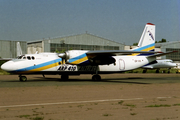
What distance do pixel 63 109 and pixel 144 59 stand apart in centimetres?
Result: 2171

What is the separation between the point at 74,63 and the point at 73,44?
42679 millimetres

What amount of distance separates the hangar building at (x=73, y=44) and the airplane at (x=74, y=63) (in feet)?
118

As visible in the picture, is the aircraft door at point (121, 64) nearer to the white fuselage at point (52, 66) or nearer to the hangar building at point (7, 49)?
the white fuselage at point (52, 66)

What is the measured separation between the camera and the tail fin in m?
30.3

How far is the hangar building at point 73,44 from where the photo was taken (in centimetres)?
6325

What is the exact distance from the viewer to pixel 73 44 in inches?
2630

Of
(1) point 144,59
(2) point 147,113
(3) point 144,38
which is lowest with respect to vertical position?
(2) point 147,113

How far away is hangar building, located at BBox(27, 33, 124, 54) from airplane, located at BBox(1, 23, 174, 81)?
36.0 meters

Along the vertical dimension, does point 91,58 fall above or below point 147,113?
above

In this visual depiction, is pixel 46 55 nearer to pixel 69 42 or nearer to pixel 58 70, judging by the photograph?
pixel 58 70

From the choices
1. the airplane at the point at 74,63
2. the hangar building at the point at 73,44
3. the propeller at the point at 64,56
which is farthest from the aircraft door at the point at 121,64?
the hangar building at the point at 73,44

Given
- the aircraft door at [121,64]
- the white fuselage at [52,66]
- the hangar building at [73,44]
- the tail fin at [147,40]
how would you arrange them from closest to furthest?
the white fuselage at [52,66], the aircraft door at [121,64], the tail fin at [147,40], the hangar building at [73,44]

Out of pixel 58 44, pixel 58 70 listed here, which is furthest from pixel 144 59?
pixel 58 44

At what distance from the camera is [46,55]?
2489 cm
